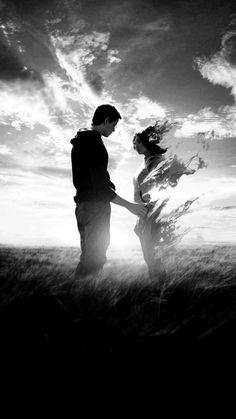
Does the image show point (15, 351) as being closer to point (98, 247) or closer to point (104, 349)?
point (104, 349)

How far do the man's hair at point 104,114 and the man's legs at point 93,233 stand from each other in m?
1.41

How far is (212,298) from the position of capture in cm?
252

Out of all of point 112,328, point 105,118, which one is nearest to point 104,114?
point 105,118

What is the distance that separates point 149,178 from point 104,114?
188 centimetres

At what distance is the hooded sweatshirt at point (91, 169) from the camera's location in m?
3.79

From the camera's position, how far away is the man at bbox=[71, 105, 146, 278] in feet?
12.4

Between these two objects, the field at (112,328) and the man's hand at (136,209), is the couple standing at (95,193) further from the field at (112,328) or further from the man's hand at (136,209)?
the field at (112,328)

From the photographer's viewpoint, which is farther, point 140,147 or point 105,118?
point 140,147

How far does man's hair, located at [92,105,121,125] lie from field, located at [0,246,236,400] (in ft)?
8.92

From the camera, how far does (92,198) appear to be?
3.83 m

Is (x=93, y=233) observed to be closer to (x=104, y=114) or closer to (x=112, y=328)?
(x=104, y=114)

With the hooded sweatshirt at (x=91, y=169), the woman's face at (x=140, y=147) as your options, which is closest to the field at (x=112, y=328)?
the hooded sweatshirt at (x=91, y=169)

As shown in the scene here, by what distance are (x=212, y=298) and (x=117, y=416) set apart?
173cm

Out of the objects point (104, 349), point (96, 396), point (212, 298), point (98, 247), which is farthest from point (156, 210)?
point (96, 396)
